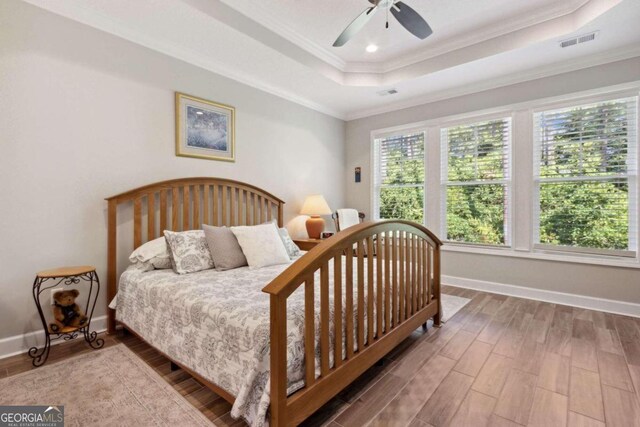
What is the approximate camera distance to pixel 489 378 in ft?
6.18

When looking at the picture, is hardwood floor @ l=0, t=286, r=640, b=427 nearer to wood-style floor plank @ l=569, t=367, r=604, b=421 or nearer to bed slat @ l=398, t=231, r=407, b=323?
wood-style floor plank @ l=569, t=367, r=604, b=421

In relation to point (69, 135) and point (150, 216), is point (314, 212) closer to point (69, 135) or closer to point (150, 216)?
point (150, 216)

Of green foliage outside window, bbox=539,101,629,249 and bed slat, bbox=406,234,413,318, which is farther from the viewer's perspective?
green foliage outside window, bbox=539,101,629,249

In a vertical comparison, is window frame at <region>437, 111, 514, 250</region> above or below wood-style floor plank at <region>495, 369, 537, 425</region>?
above

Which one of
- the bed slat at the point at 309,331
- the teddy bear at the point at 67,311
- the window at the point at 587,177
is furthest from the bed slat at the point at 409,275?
the teddy bear at the point at 67,311

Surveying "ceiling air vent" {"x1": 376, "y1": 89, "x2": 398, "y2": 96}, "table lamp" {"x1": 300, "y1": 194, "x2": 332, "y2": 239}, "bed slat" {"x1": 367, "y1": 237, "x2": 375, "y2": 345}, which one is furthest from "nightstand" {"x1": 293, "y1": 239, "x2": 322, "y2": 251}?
"ceiling air vent" {"x1": 376, "y1": 89, "x2": 398, "y2": 96}

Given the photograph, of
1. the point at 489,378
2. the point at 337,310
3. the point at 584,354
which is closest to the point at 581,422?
the point at 489,378

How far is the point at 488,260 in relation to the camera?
12.5 feet

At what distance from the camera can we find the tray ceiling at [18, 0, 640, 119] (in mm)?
2461

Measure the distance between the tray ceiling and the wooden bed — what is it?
4.36 feet

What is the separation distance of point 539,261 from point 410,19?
9.90ft

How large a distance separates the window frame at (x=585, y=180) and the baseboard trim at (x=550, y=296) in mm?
458

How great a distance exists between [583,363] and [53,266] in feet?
12.8

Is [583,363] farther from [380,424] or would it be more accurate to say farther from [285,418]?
[285,418]
